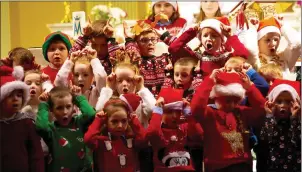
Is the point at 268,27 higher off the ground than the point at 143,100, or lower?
higher

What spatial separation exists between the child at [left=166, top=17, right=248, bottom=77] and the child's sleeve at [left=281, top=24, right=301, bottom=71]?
1.08 ft

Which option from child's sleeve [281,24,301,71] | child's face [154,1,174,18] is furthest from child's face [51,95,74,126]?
child's sleeve [281,24,301,71]

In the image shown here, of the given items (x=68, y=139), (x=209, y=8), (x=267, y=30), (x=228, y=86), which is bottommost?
(x=68, y=139)

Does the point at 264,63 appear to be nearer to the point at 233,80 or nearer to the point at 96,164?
the point at 233,80

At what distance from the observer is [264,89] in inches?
128

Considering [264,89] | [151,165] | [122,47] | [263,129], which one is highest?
[122,47]

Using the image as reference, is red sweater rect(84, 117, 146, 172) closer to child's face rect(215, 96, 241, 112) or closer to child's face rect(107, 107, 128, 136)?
child's face rect(107, 107, 128, 136)

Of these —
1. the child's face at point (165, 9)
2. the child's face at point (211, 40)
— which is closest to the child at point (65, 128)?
the child's face at point (211, 40)

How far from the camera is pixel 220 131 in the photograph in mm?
3037

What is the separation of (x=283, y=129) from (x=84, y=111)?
1.08 metres

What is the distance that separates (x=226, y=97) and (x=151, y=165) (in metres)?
0.57

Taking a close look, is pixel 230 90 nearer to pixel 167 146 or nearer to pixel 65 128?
pixel 167 146

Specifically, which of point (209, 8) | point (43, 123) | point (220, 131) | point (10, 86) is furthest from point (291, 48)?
point (10, 86)

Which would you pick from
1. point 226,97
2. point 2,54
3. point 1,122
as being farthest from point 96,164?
point 2,54
